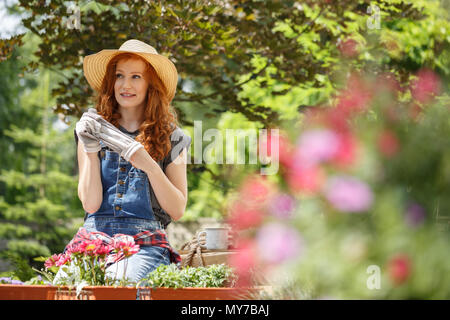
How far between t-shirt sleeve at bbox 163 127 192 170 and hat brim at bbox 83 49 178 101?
1.02 ft

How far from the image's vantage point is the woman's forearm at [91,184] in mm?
2531

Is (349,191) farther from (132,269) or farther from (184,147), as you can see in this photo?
(184,147)

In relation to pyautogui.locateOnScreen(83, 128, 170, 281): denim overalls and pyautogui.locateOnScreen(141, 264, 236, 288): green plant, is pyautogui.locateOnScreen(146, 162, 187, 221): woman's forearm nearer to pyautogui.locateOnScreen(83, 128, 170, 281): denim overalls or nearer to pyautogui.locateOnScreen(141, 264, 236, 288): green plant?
pyautogui.locateOnScreen(83, 128, 170, 281): denim overalls

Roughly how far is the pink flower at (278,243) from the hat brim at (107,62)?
83.0 inches

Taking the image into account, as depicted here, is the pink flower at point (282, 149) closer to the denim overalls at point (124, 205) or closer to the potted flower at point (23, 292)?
the potted flower at point (23, 292)

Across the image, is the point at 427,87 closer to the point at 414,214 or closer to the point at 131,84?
the point at 414,214

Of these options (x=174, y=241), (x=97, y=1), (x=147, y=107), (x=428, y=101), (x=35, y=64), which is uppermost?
(x=97, y=1)

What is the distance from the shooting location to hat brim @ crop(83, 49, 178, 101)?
2.84 metres

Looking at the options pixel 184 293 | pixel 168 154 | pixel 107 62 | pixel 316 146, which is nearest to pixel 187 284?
pixel 184 293

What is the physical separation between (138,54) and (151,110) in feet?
1.10

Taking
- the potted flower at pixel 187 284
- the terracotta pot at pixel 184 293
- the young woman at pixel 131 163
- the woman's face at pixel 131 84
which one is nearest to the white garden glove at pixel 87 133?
the young woman at pixel 131 163

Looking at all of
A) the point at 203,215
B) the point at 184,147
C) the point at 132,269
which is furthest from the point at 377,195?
the point at 203,215
